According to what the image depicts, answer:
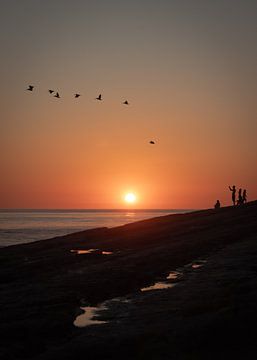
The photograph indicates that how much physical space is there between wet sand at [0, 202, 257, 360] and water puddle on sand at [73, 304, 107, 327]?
24cm

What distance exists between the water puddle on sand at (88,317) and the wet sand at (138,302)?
24 centimetres

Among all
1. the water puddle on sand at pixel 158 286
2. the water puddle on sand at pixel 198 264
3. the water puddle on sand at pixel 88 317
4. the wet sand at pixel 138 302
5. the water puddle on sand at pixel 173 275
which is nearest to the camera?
the wet sand at pixel 138 302

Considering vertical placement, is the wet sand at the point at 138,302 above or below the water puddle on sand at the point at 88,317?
above

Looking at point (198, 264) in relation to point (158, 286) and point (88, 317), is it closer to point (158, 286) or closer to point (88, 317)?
point (158, 286)

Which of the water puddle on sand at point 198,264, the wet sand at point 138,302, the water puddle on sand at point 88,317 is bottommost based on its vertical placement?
the water puddle on sand at point 88,317

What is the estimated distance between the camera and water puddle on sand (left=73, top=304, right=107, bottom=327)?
1602 cm

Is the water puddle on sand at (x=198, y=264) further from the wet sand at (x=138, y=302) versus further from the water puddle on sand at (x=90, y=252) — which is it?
the water puddle on sand at (x=90, y=252)

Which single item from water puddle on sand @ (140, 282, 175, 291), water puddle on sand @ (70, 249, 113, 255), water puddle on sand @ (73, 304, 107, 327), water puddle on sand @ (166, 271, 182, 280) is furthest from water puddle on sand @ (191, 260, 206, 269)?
water puddle on sand @ (70, 249, 113, 255)

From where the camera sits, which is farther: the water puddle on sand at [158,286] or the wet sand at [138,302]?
the water puddle on sand at [158,286]

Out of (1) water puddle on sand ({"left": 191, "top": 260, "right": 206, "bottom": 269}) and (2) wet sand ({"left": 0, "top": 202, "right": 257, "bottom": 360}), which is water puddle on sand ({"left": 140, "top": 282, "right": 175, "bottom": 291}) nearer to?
(2) wet sand ({"left": 0, "top": 202, "right": 257, "bottom": 360})

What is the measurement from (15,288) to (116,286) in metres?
4.97

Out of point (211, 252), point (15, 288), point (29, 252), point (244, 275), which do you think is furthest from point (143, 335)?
point (29, 252)

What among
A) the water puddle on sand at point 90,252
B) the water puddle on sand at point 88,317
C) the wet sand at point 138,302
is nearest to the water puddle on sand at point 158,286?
the wet sand at point 138,302

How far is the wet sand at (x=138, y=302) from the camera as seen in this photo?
42.7 ft
